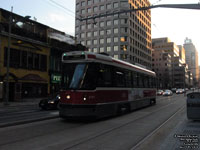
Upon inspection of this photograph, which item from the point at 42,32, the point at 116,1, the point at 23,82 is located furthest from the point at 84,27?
the point at 23,82

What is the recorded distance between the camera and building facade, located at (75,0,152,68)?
77.1 m

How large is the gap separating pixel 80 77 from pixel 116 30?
71447mm

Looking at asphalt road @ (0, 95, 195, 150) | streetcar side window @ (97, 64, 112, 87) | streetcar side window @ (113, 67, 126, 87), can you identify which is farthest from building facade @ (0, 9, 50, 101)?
asphalt road @ (0, 95, 195, 150)

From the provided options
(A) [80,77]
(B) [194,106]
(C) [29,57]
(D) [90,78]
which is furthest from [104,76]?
(C) [29,57]

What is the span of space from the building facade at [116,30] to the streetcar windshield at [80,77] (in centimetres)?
6368

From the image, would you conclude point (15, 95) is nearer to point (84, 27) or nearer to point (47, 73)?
point (47, 73)

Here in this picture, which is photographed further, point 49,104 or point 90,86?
point 49,104

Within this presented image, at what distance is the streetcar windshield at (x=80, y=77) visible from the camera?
34.1 feet

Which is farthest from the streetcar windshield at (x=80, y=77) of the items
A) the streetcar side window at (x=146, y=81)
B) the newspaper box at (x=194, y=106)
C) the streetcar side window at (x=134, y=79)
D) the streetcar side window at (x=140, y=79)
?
the streetcar side window at (x=146, y=81)

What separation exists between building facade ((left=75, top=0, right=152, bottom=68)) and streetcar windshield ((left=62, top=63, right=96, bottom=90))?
63.7 meters

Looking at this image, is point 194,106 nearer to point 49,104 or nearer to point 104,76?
point 104,76

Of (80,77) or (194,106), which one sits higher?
(80,77)

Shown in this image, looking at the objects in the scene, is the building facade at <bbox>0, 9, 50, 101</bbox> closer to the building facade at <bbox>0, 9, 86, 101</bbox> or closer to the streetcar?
the building facade at <bbox>0, 9, 86, 101</bbox>

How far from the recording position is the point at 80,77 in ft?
34.3
